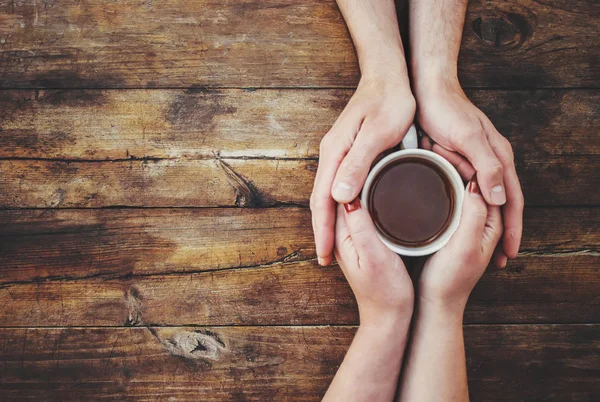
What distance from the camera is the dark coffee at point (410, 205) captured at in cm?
88

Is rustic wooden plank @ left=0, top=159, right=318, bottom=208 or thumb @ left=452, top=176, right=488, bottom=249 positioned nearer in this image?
thumb @ left=452, top=176, right=488, bottom=249

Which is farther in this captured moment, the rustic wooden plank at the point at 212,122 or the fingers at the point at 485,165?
the rustic wooden plank at the point at 212,122

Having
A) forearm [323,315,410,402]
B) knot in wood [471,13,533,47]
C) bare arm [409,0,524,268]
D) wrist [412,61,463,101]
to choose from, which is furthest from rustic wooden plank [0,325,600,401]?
knot in wood [471,13,533,47]

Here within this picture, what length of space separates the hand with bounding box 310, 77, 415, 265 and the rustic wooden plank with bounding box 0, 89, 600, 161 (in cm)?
13

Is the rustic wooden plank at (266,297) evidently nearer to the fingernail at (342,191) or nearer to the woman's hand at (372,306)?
the woman's hand at (372,306)

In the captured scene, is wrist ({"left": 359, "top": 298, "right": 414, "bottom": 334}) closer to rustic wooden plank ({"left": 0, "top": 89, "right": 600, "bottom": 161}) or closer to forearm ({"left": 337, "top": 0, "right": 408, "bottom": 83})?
rustic wooden plank ({"left": 0, "top": 89, "right": 600, "bottom": 161})

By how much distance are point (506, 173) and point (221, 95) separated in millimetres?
681

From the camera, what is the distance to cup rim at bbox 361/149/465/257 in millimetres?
801

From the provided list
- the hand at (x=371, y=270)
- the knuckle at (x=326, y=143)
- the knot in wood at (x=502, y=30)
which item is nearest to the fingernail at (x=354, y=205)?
the hand at (x=371, y=270)

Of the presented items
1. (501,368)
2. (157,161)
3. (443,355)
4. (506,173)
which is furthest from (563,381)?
(157,161)

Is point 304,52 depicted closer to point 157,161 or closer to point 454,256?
point 157,161

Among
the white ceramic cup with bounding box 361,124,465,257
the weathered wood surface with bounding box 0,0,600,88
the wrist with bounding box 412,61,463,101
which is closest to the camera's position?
the white ceramic cup with bounding box 361,124,465,257

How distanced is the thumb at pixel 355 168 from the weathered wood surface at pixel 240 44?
0.85 ft

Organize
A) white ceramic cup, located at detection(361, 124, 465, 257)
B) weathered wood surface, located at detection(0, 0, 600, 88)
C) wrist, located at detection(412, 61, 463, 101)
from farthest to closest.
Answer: weathered wood surface, located at detection(0, 0, 600, 88), wrist, located at detection(412, 61, 463, 101), white ceramic cup, located at detection(361, 124, 465, 257)
